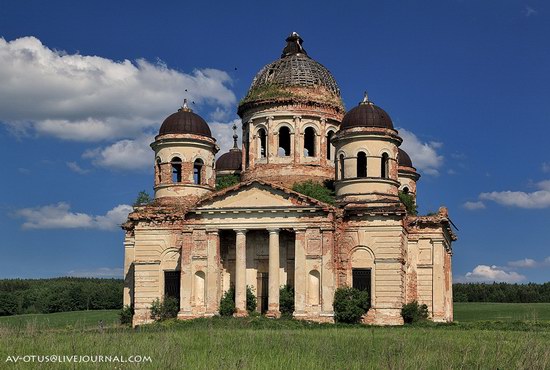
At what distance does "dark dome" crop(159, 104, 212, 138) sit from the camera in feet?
135

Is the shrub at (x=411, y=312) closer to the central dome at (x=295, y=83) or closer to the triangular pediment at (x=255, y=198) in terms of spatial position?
the triangular pediment at (x=255, y=198)

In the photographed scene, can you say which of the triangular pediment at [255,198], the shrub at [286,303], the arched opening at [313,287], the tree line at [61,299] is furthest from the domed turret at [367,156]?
the tree line at [61,299]

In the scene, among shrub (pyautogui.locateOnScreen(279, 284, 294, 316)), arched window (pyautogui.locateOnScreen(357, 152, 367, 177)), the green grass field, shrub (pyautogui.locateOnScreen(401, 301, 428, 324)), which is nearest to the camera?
the green grass field

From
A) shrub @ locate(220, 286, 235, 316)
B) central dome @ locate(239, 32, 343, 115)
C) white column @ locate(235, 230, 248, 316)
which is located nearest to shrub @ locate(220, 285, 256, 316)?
shrub @ locate(220, 286, 235, 316)

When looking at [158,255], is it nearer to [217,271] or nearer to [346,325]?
[217,271]

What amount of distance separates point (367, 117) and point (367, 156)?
1.93m

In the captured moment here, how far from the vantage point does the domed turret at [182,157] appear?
40875 millimetres

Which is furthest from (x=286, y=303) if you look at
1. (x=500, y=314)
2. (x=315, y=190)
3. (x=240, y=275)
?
(x=500, y=314)

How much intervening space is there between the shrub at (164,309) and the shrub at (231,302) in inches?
99.0

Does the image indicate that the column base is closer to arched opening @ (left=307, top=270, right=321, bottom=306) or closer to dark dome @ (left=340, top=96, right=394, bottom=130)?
arched opening @ (left=307, top=270, right=321, bottom=306)

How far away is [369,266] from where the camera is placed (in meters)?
37.7

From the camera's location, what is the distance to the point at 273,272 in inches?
1481

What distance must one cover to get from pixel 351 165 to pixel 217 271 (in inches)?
329

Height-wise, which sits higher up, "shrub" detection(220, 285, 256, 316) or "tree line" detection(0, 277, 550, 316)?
"shrub" detection(220, 285, 256, 316)
